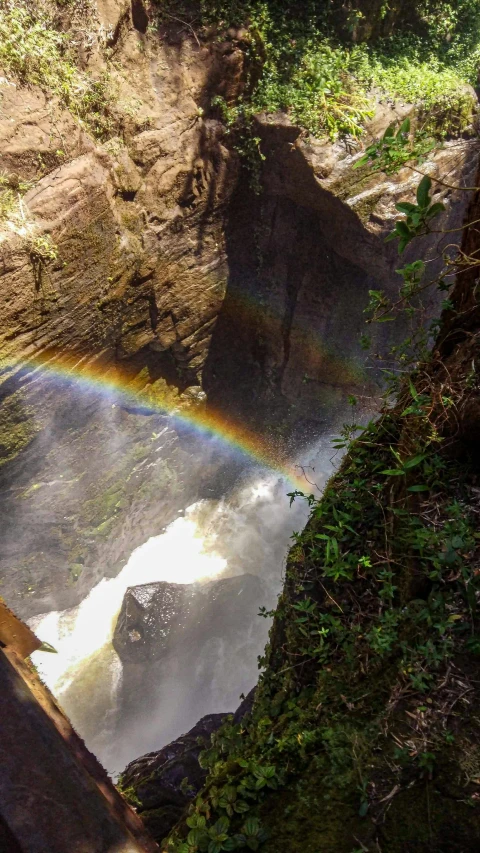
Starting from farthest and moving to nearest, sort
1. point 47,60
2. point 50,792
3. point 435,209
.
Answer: point 47,60 → point 435,209 → point 50,792

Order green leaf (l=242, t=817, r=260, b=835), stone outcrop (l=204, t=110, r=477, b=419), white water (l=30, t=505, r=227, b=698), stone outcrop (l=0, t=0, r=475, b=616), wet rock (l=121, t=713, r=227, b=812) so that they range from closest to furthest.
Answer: green leaf (l=242, t=817, r=260, b=835)
wet rock (l=121, t=713, r=227, b=812)
stone outcrop (l=0, t=0, r=475, b=616)
stone outcrop (l=204, t=110, r=477, b=419)
white water (l=30, t=505, r=227, b=698)

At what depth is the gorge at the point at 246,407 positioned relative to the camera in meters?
2.01

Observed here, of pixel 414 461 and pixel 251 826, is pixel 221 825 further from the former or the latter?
pixel 414 461

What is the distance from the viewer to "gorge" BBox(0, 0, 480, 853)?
6.60ft

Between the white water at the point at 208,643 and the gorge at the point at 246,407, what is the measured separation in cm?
5

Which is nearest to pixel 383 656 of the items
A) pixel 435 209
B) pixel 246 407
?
pixel 435 209

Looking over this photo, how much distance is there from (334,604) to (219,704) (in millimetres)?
7175

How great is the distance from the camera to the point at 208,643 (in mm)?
8773

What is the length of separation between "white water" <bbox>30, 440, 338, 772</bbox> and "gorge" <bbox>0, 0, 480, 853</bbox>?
48 mm

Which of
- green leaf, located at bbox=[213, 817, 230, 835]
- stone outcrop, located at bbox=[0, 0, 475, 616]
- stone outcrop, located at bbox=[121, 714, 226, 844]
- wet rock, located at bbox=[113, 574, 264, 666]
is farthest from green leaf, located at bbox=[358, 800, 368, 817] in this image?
wet rock, located at bbox=[113, 574, 264, 666]

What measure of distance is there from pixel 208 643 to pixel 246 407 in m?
4.47

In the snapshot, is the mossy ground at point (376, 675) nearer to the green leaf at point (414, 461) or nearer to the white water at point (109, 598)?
the green leaf at point (414, 461)

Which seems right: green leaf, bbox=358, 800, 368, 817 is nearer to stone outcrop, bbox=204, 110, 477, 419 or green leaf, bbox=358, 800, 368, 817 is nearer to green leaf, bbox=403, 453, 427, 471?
green leaf, bbox=403, 453, 427, 471

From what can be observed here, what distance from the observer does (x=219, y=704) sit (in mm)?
8359
